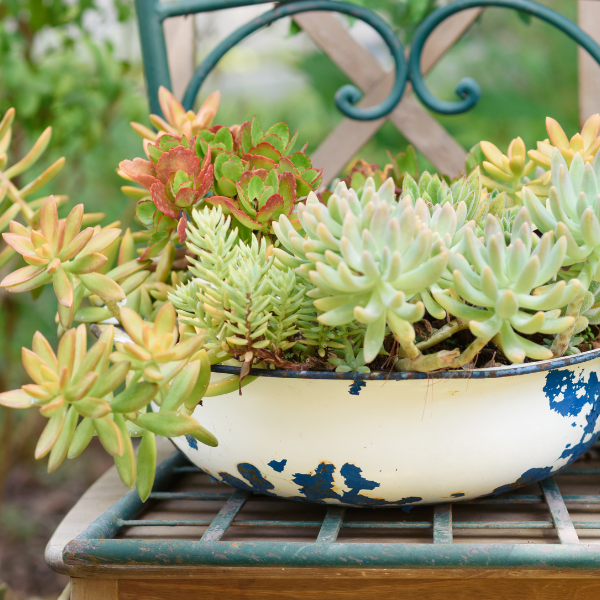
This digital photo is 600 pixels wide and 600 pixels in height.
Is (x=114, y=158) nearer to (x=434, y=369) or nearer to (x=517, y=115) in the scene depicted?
(x=517, y=115)

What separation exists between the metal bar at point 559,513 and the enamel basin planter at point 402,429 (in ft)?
0.09

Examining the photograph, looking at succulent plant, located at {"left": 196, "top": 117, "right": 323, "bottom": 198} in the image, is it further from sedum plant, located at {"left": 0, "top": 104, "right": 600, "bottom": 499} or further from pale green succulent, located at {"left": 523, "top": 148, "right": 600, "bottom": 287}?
pale green succulent, located at {"left": 523, "top": 148, "right": 600, "bottom": 287}

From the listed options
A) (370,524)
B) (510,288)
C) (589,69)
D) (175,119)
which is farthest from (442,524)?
(589,69)

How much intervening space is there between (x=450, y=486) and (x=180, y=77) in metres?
0.66

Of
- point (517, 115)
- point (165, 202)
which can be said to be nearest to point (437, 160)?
point (165, 202)

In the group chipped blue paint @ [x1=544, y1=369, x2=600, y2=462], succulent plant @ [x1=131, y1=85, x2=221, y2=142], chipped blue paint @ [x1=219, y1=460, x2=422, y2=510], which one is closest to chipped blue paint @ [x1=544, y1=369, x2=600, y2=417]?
chipped blue paint @ [x1=544, y1=369, x2=600, y2=462]

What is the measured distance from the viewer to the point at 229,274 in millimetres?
349

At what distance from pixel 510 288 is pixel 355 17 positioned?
17.9 inches

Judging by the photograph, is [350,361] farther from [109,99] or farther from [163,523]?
[109,99]

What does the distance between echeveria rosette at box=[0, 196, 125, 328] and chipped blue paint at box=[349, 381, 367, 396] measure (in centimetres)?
15

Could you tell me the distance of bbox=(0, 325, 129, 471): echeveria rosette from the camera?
294 millimetres

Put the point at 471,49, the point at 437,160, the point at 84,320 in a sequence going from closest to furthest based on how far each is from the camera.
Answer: the point at 84,320
the point at 437,160
the point at 471,49

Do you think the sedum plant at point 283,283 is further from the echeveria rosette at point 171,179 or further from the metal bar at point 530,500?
the metal bar at point 530,500

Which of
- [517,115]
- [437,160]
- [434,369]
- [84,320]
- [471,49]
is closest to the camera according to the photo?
[434,369]
